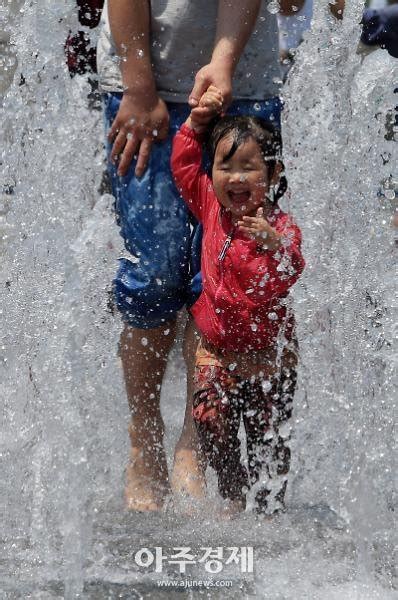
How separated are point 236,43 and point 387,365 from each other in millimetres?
941

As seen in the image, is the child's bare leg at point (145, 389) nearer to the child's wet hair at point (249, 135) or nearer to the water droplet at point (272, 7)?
the child's wet hair at point (249, 135)

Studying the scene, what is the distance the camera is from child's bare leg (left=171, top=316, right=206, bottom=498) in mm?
2771

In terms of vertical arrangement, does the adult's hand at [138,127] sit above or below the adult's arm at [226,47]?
below

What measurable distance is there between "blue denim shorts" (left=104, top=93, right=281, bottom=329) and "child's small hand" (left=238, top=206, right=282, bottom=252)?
226 millimetres

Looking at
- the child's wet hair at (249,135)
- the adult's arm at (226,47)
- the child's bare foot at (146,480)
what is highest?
the adult's arm at (226,47)

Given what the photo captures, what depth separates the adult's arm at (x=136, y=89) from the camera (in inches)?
108

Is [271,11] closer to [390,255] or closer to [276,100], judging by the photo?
[276,100]

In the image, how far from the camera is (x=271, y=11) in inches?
111

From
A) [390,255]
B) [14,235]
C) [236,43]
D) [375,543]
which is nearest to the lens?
[375,543]

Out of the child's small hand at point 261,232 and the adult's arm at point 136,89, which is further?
the adult's arm at point 136,89

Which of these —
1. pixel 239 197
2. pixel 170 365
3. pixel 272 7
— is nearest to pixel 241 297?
pixel 239 197

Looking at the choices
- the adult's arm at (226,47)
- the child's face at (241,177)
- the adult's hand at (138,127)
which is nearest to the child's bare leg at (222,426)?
the child's face at (241,177)

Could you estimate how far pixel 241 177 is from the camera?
2.67 metres

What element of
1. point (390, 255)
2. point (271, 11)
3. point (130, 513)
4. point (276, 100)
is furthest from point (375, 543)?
point (390, 255)
